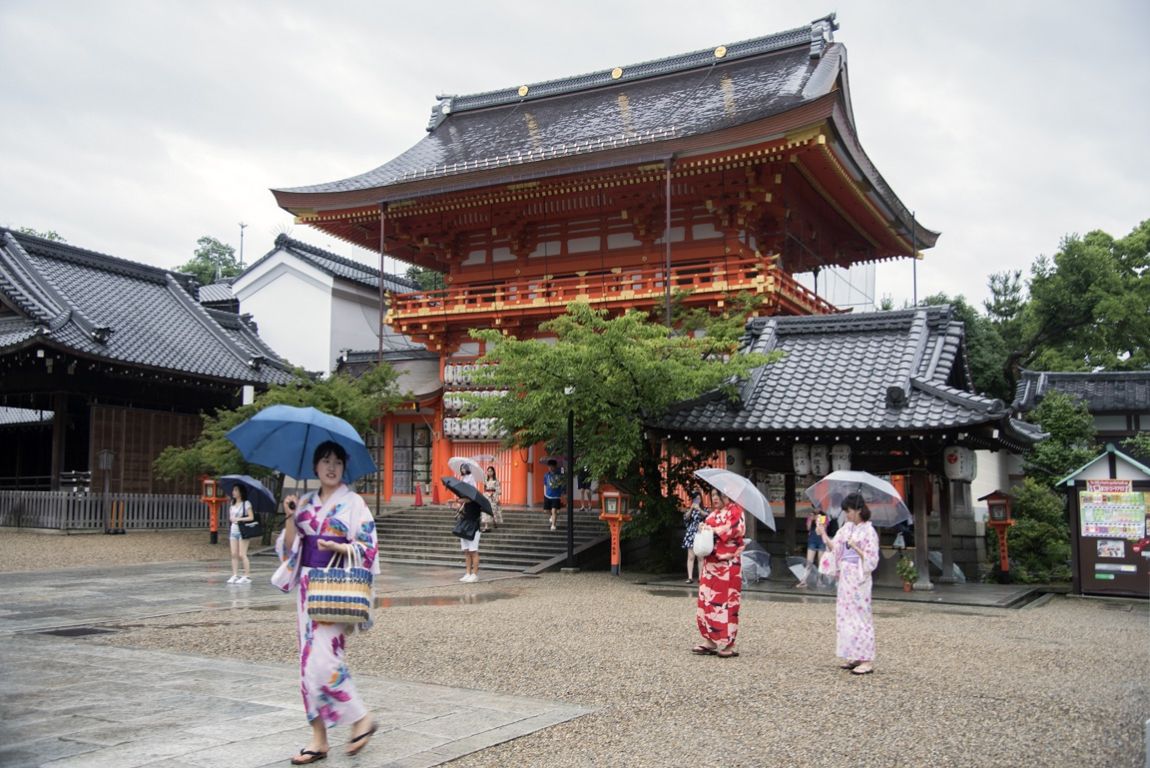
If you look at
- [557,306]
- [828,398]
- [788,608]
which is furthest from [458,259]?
[788,608]

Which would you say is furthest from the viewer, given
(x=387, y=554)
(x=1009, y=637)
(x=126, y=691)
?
(x=387, y=554)

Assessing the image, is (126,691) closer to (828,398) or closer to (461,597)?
(461,597)

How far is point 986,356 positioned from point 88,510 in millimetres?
26240

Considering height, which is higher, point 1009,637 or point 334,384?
point 334,384

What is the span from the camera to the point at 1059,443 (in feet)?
65.0

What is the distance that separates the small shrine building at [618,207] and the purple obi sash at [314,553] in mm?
14972

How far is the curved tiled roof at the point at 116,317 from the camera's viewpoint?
22750mm

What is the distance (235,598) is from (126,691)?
625 cm

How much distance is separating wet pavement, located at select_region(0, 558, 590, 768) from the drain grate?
17 millimetres

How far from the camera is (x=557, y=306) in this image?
74.5ft

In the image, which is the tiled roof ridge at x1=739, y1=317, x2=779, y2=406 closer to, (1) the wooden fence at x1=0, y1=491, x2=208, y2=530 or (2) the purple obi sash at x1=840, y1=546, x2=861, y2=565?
(2) the purple obi sash at x1=840, y1=546, x2=861, y2=565

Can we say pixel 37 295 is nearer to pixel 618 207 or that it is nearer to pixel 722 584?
pixel 618 207

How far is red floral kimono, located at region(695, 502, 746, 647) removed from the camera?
8812 millimetres

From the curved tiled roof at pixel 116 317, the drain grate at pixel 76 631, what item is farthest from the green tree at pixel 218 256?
the drain grate at pixel 76 631
